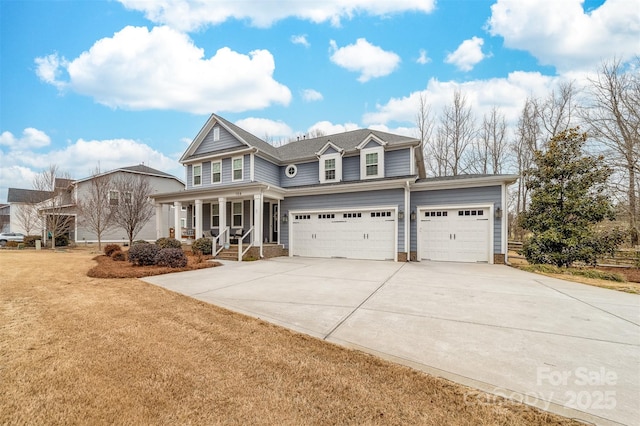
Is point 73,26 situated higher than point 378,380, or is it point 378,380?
point 73,26

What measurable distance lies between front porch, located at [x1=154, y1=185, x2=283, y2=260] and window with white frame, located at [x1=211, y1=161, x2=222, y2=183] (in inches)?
54.3

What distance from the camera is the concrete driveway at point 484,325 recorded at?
2475mm

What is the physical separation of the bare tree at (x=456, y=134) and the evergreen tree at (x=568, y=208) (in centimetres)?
1153

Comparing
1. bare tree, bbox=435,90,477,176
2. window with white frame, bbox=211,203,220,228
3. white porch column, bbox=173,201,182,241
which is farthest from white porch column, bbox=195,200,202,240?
bare tree, bbox=435,90,477,176

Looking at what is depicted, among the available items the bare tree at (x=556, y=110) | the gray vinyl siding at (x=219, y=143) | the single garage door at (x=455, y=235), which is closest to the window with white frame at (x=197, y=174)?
the gray vinyl siding at (x=219, y=143)

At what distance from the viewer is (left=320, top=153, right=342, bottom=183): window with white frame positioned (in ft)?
48.5

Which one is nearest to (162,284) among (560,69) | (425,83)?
(425,83)

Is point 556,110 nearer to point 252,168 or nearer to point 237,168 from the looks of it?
point 252,168

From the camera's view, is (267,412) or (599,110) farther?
(599,110)

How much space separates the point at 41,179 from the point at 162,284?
20.1 metres

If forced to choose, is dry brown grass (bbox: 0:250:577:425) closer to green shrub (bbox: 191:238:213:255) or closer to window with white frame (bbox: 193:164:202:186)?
green shrub (bbox: 191:238:213:255)

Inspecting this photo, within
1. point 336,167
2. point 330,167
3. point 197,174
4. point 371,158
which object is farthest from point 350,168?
point 197,174

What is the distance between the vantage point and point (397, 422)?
200 centimetres

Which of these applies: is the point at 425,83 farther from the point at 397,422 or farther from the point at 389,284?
the point at 397,422
